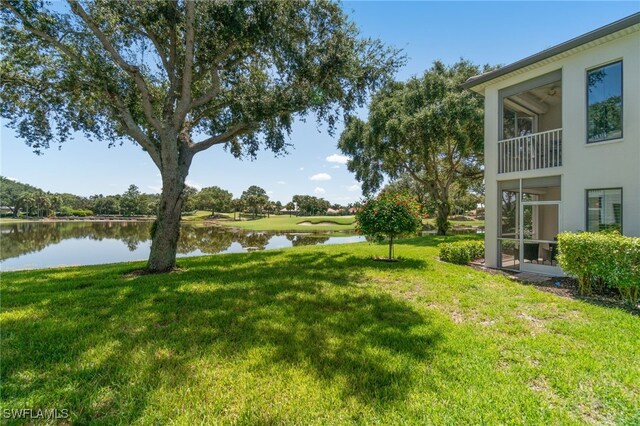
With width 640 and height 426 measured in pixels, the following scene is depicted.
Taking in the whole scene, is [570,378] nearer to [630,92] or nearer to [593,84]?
[630,92]

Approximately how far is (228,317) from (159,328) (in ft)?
3.19

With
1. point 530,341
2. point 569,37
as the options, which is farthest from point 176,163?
point 569,37

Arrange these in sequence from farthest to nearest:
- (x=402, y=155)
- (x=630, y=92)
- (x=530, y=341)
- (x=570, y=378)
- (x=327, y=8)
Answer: (x=402, y=155) → (x=327, y=8) → (x=630, y=92) → (x=530, y=341) → (x=570, y=378)

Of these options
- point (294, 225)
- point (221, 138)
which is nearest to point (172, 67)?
point (221, 138)

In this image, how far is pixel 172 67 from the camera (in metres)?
8.64

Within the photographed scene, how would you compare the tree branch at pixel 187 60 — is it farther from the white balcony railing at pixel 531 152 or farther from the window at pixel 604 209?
the window at pixel 604 209

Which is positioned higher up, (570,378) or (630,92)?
(630,92)

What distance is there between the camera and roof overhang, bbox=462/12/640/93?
6.68 meters

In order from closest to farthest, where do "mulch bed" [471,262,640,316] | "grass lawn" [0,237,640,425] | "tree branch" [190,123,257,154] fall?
"grass lawn" [0,237,640,425]
"mulch bed" [471,262,640,316]
"tree branch" [190,123,257,154]

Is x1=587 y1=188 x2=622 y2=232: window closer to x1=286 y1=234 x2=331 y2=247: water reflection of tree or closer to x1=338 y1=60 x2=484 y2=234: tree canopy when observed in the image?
x1=338 y1=60 x2=484 y2=234: tree canopy

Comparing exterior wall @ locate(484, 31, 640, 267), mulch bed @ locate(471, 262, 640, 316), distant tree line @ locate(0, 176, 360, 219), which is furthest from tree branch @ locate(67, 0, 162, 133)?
distant tree line @ locate(0, 176, 360, 219)

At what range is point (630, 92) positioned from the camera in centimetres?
681

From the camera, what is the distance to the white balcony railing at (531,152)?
8.34 m

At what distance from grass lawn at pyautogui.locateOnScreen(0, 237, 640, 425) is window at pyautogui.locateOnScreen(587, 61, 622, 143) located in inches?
189
